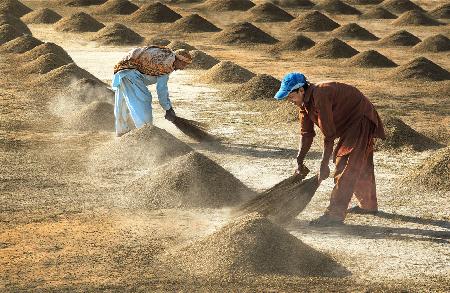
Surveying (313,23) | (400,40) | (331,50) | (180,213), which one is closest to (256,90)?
(331,50)

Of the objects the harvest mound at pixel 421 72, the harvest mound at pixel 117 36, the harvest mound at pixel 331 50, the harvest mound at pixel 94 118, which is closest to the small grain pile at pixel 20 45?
the harvest mound at pixel 117 36

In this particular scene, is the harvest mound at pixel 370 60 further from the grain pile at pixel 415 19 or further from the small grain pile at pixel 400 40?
the grain pile at pixel 415 19

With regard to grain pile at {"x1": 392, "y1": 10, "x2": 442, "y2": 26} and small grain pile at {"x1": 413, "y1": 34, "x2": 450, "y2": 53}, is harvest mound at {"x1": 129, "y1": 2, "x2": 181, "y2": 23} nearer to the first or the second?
grain pile at {"x1": 392, "y1": 10, "x2": 442, "y2": 26}

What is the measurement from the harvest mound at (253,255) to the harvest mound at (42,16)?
15344 millimetres

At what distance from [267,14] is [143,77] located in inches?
535

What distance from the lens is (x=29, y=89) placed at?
40.6ft

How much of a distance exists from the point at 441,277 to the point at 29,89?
7919mm

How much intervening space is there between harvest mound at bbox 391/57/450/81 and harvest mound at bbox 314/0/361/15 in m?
9.03

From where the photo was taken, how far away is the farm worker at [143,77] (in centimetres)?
844

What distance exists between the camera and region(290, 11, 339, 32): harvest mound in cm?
2016

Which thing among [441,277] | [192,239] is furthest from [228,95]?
[441,277]

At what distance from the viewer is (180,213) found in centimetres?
706

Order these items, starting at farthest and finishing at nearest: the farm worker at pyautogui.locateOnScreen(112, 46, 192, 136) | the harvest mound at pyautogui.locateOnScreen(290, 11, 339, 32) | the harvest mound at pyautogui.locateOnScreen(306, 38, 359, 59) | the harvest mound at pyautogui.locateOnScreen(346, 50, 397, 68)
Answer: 1. the harvest mound at pyautogui.locateOnScreen(290, 11, 339, 32)
2. the harvest mound at pyautogui.locateOnScreen(306, 38, 359, 59)
3. the harvest mound at pyautogui.locateOnScreen(346, 50, 397, 68)
4. the farm worker at pyautogui.locateOnScreen(112, 46, 192, 136)

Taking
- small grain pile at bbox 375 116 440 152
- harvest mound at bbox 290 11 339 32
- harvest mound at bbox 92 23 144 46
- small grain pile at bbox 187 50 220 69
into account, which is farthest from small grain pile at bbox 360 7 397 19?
small grain pile at bbox 375 116 440 152
